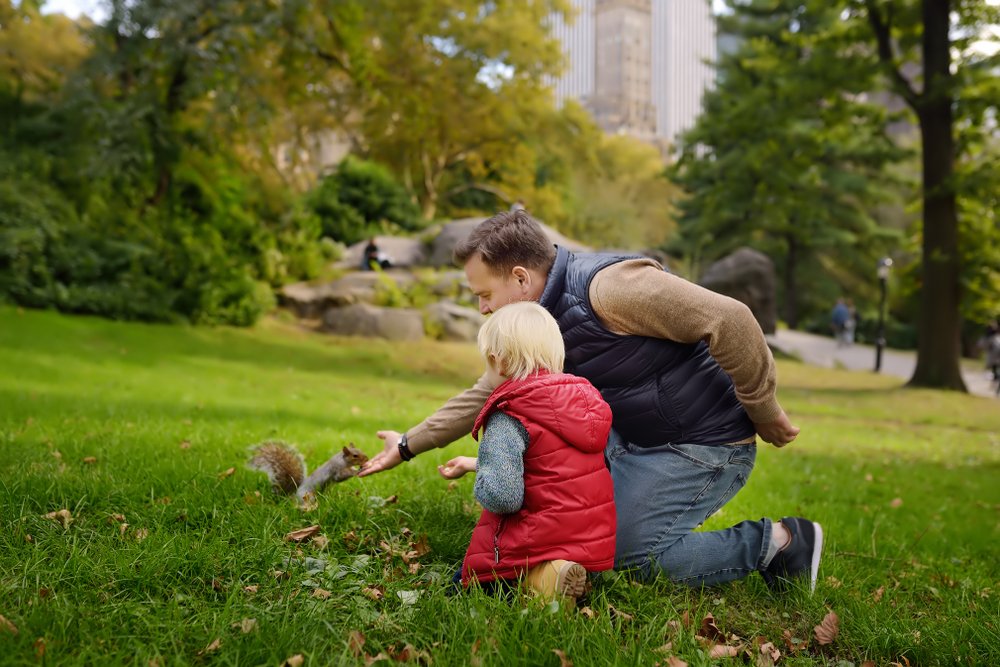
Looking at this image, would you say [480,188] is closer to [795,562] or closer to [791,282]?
[791,282]

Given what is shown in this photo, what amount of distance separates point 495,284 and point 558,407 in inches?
26.1

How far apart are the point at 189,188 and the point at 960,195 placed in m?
16.8

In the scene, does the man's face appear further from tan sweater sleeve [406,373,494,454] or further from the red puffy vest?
the red puffy vest

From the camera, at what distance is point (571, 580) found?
7.61 ft

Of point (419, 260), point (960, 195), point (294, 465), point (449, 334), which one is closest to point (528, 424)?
point (294, 465)

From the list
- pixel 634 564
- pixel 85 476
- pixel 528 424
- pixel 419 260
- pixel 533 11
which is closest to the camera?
pixel 528 424

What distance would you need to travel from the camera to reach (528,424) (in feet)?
7.79

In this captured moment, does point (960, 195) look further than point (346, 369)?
Yes

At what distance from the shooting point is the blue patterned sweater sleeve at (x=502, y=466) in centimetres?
231

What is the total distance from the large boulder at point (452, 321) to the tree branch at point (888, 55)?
10.2 metres

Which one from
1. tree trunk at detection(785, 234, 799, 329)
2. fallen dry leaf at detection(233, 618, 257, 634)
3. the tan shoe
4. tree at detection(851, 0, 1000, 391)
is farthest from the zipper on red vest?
tree trunk at detection(785, 234, 799, 329)

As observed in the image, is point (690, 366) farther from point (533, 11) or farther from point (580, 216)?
point (580, 216)

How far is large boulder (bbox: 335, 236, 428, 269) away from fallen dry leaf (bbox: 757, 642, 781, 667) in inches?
731

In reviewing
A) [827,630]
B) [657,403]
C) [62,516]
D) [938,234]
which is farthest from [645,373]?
[938,234]
